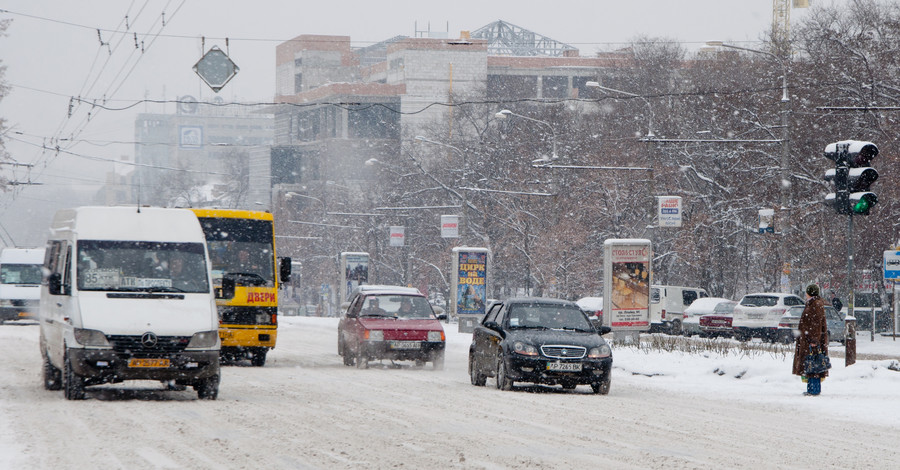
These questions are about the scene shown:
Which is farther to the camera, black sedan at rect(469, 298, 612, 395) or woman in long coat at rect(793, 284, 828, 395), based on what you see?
black sedan at rect(469, 298, 612, 395)

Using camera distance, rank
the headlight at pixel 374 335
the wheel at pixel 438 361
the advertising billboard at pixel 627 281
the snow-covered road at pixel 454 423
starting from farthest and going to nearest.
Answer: the advertising billboard at pixel 627 281
the wheel at pixel 438 361
the headlight at pixel 374 335
the snow-covered road at pixel 454 423

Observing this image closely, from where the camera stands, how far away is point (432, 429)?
12.6m

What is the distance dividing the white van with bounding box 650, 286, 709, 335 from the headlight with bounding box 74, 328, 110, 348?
115 feet

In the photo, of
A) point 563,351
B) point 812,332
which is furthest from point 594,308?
point 812,332

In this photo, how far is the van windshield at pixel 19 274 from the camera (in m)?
44.6

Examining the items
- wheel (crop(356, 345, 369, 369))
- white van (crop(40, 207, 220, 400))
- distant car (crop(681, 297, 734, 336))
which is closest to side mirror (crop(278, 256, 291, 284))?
wheel (crop(356, 345, 369, 369))

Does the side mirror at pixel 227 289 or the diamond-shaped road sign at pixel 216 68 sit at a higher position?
the diamond-shaped road sign at pixel 216 68

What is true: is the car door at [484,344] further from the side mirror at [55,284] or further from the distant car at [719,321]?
the distant car at [719,321]

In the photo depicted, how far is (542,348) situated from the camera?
18156mm

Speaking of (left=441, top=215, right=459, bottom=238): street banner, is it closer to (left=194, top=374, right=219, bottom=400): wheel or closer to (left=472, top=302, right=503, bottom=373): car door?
(left=472, top=302, right=503, bottom=373): car door

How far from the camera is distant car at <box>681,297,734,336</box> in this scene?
46219 mm

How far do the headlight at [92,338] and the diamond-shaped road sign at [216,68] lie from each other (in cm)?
1242

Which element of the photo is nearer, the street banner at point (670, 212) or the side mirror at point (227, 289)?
the side mirror at point (227, 289)

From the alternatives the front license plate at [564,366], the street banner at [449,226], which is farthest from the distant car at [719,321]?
the front license plate at [564,366]
